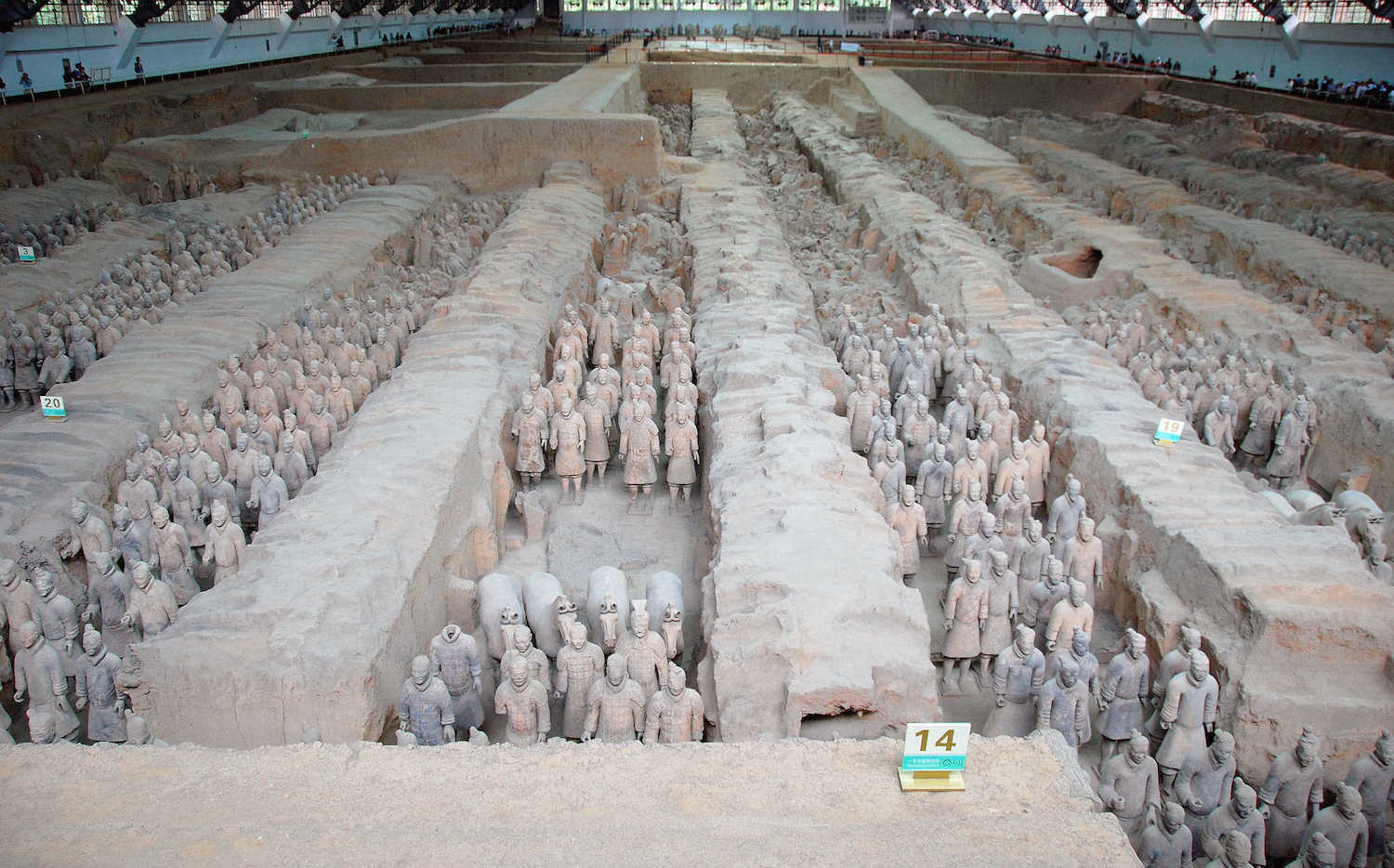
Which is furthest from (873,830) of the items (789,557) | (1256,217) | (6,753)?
(1256,217)

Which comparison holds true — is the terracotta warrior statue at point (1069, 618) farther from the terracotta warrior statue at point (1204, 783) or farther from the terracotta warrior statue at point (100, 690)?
the terracotta warrior statue at point (100, 690)

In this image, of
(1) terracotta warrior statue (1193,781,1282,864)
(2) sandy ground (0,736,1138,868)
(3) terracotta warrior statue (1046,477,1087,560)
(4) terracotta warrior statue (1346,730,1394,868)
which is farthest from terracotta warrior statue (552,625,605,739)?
(4) terracotta warrior statue (1346,730,1394,868)

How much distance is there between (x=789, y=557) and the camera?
4.35 m

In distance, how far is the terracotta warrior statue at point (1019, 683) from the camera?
4082 millimetres

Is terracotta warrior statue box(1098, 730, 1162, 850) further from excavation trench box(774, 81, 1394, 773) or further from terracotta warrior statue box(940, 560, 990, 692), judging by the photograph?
terracotta warrior statue box(940, 560, 990, 692)

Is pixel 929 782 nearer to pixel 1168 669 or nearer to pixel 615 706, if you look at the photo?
pixel 615 706

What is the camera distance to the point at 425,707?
12.6ft

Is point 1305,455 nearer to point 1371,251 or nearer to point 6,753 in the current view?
point 1371,251

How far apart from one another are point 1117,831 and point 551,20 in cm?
4463

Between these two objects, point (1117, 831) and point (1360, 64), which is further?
point (1360, 64)

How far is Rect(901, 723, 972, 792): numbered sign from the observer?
9.82ft

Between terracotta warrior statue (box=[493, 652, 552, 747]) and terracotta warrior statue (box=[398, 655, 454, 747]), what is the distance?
21cm

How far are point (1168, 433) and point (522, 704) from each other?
3.76m

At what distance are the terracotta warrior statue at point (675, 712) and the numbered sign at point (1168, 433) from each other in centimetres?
319
